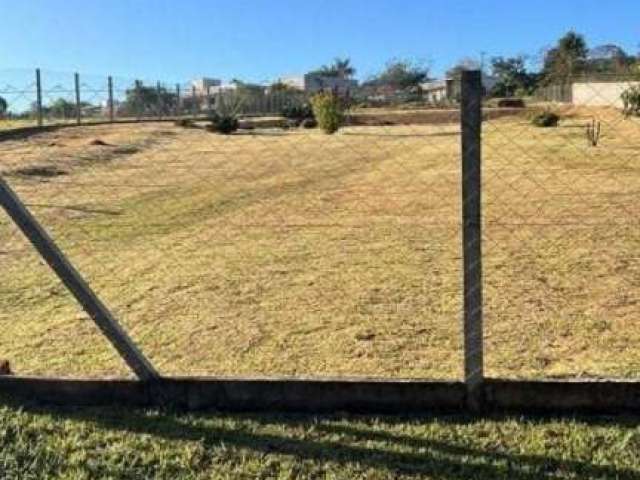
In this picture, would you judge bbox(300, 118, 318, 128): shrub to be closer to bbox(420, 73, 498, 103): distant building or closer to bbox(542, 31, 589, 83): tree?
bbox(420, 73, 498, 103): distant building

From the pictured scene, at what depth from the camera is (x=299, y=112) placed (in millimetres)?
45500

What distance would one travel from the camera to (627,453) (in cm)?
344

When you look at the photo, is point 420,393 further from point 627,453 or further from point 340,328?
point 340,328

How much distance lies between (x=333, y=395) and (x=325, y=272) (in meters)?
3.75

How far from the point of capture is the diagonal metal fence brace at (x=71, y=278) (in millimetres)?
3861

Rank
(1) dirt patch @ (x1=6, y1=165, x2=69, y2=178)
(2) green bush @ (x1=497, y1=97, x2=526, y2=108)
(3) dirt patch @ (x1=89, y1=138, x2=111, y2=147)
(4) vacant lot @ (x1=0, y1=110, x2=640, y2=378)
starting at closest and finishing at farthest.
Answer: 1. (4) vacant lot @ (x1=0, y1=110, x2=640, y2=378)
2. (2) green bush @ (x1=497, y1=97, x2=526, y2=108)
3. (1) dirt patch @ (x1=6, y1=165, x2=69, y2=178)
4. (3) dirt patch @ (x1=89, y1=138, x2=111, y2=147)

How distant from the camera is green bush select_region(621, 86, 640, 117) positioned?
88.1 ft

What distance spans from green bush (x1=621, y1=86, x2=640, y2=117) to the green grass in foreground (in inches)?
981

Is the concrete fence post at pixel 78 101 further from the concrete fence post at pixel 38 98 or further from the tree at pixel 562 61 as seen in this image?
the tree at pixel 562 61

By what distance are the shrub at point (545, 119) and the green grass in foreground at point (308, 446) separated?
32581mm

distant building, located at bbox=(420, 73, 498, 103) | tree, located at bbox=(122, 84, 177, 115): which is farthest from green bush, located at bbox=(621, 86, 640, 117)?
tree, located at bbox=(122, 84, 177, 115)

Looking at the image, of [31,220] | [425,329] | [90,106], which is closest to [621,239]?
[425,329]

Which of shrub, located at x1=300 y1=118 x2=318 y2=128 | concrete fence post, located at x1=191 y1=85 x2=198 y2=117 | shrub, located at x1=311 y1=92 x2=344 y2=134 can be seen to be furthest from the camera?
concrete fence post, located at x1=191 y1=85 x2=198 y2=117

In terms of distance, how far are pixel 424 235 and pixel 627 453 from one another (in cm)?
641
